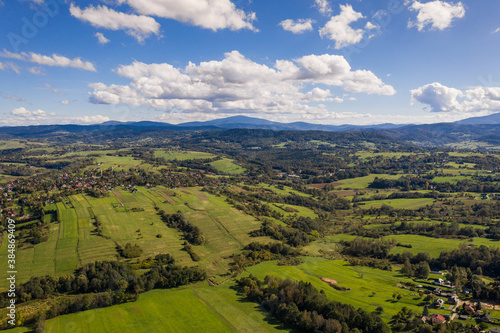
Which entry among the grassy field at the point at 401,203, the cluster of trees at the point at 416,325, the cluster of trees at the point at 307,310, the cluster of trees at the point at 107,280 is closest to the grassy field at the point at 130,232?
the cluster of trees at the point at 107,280

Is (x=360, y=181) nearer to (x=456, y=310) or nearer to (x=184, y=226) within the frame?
(x=184, y=226)

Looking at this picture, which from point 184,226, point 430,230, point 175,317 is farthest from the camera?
point 430,230

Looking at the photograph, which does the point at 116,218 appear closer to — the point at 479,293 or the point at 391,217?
the point at 479,293

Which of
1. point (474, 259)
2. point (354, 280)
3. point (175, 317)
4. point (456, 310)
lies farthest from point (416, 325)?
point (175, 317)

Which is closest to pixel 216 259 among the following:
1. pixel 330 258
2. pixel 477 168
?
pixel 330 258

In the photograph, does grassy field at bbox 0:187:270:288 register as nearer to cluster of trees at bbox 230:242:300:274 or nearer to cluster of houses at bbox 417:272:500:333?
cluster of trees at bbox 230:242:300:274
